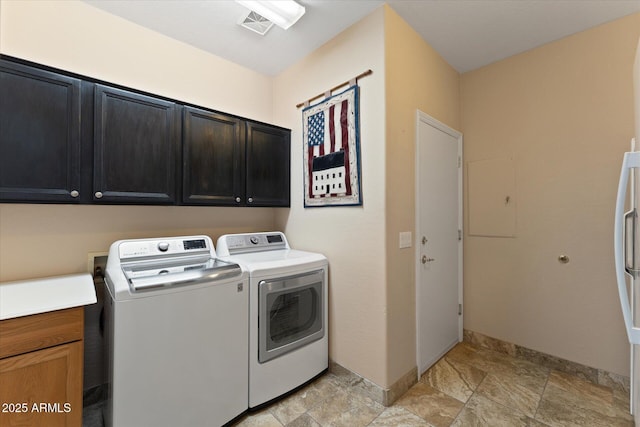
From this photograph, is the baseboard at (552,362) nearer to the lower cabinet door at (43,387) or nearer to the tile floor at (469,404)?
the tile floor at (469,404)

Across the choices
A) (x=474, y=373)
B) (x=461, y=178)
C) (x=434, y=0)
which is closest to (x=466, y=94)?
(x=461, y=178)

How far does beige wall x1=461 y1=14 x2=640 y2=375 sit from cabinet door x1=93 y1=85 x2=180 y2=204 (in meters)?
2.79

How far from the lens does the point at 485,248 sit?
8.72 ft

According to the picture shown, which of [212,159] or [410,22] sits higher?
[410,22]

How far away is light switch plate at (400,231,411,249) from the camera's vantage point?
6.55 ft

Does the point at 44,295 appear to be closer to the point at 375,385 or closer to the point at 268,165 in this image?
the point at 268,165

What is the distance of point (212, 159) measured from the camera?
2.14 metres

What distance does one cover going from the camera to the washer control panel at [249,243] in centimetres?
220

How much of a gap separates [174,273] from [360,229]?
50.4 inches

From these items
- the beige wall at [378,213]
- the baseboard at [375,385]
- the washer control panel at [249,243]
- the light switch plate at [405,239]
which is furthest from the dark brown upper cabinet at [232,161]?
the baseboard at [375,385]

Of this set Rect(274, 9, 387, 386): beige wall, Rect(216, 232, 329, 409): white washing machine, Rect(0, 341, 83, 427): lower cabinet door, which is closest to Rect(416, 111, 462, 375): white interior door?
Rect(274, 9, 387, 386): beige wall

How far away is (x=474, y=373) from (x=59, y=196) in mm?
3199

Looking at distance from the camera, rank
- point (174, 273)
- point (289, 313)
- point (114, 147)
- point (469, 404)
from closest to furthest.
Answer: point (174, 273)
point (114, 147)
point (469, 404)
point (289, 313)

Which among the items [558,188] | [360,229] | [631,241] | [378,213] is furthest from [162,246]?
[558,188]
